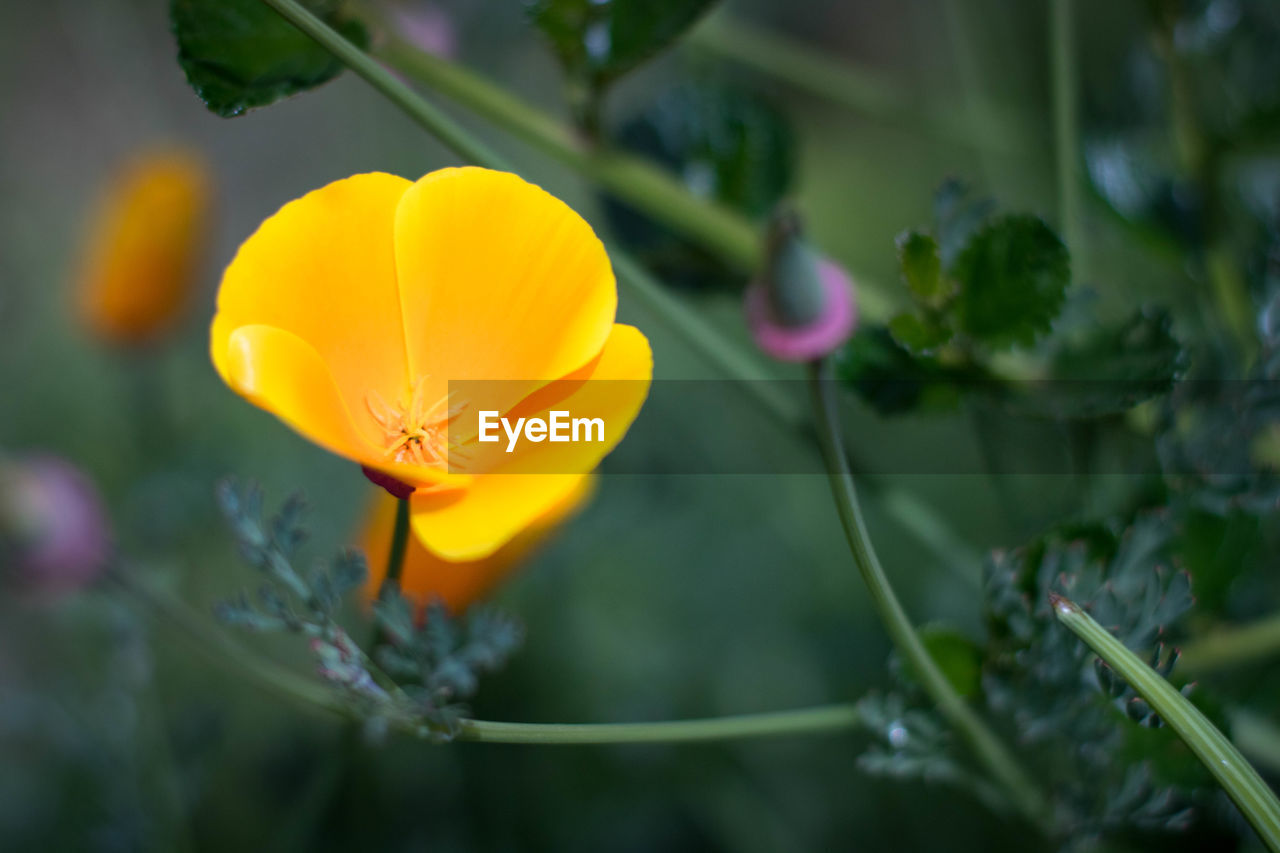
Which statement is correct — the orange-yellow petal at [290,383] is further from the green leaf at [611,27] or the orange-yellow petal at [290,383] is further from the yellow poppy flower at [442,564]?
the green leaf at [611,27]

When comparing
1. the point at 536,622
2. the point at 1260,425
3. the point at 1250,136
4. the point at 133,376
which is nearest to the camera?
the point at 1260,425

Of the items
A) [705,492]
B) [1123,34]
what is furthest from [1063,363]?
[1123,34]

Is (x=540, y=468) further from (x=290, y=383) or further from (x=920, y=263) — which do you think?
(x=920, y=263)

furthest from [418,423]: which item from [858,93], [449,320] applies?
[858,93]

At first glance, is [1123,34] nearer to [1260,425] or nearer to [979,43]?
[979,43]

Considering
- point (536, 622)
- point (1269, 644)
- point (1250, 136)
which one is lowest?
point (536, 622)

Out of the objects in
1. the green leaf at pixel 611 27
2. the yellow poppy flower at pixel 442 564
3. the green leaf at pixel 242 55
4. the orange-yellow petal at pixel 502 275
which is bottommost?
the yellow poppy flower at pixel 442 564
